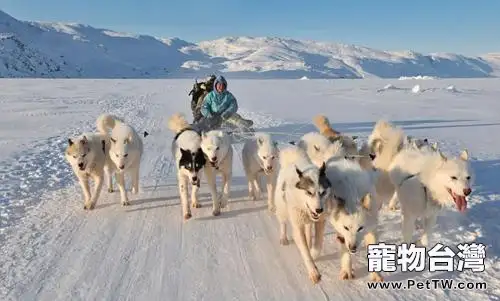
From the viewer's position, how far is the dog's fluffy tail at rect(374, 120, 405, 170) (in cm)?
594

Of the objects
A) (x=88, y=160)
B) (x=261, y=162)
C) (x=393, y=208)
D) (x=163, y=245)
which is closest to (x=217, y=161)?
(x=261, y=162)

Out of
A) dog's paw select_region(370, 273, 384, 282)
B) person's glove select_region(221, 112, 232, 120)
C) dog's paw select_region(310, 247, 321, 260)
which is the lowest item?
dog's paw select_region(370, 273, 384, 282)

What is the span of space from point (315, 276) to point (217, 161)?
2.49 metres

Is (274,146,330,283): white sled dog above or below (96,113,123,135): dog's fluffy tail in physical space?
below

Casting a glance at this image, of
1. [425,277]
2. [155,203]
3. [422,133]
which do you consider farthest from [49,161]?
[422,133]

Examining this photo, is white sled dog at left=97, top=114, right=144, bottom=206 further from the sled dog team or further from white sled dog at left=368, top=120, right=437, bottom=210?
white sled dog at left=368, top=120, right=437, bottom=210

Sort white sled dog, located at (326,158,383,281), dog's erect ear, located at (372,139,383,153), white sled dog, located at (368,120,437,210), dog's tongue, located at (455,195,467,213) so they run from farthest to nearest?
dog's erect ear, located at (372,139,383,153)
white sled dog, located at (368,120,437,210)
dog's tongue, located at (455,195,467,213)
white sled dog, located at (326,158,383,281)

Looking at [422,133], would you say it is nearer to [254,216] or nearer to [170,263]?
[254,216]

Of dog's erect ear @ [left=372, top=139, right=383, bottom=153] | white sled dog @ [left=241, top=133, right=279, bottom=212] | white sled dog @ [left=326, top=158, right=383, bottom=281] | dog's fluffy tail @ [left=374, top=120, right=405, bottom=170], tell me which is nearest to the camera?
white sled dog @ [left=326, top=158, right=383, bottom=281]

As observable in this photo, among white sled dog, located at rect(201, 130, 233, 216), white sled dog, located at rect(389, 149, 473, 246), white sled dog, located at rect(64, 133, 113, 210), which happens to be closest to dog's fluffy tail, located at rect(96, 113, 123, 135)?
white sled dog, located at rect(64, 133, 113, 210)

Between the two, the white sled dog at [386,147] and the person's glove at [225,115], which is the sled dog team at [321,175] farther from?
the person's glove at [225,115]

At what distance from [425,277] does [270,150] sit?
274cm

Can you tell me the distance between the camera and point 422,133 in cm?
1434

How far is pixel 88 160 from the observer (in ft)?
20.9
